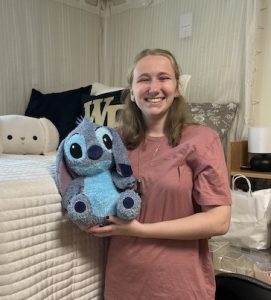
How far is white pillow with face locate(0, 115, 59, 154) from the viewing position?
5.06ft

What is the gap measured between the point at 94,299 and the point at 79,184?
1.20ft

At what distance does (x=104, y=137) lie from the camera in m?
0.76

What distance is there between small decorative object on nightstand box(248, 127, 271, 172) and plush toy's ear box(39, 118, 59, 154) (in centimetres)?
100

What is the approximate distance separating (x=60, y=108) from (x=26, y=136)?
0.37 meters

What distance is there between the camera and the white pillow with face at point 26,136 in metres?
1.54

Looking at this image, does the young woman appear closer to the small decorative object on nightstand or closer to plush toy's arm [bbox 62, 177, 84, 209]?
plush toy's arm [bbox 62, 177, 84, 209]

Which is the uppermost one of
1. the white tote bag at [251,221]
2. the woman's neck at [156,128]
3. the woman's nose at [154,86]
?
the woman's nose at [154,86]

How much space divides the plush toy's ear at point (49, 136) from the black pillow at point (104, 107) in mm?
202

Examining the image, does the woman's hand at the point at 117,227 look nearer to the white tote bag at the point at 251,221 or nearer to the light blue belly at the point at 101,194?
the light blue belly at the point at 101,194

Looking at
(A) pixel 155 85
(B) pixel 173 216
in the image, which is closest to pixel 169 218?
(B) pixel 173 216

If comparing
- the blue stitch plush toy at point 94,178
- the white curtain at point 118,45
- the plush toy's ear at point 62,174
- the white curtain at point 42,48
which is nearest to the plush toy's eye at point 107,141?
the blue stitch plush toy at point 94,178

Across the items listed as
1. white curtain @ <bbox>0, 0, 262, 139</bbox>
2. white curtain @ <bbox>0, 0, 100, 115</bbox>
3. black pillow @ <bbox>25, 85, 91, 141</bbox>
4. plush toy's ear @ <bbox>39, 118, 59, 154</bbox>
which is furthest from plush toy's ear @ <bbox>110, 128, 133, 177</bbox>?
white curtain @ <bbox>0, 0, 100, 115</bbox>

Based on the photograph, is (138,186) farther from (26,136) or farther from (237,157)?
(237,157)

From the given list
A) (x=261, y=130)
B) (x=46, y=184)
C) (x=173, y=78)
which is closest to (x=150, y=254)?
(x=46, y=184)
